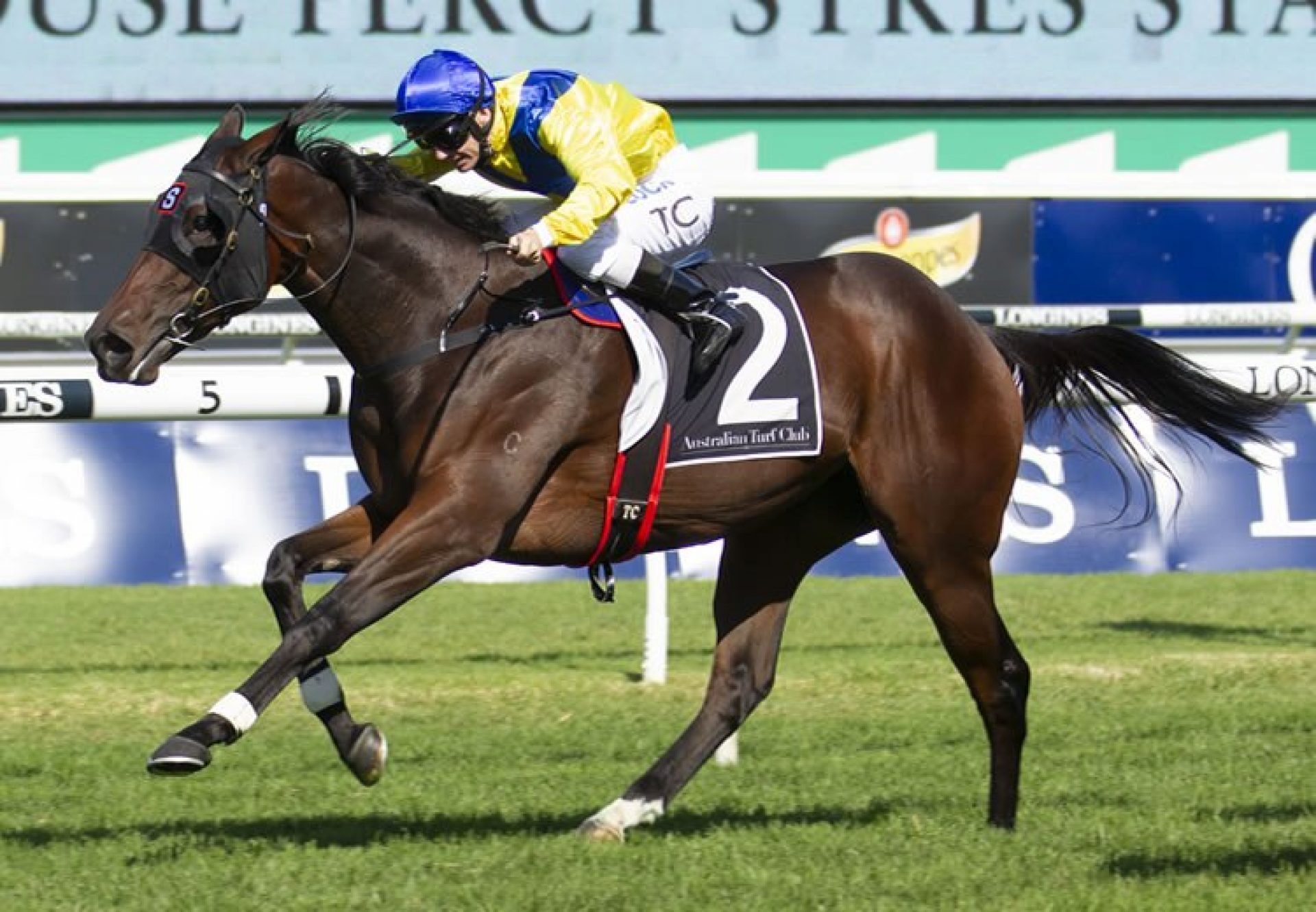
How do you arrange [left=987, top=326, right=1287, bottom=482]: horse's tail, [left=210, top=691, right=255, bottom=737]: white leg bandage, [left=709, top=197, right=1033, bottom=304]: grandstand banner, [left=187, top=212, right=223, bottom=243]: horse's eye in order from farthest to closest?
[left=709, top=197, right=1033, bottom=304]: grandstand banner, [left=987, top=326, right=1287, bottom=482]: horse's tail, [left=187, top=212, right=223, bottom=243]: horse's eye, [left=210, top=691, right=255, bottom=737]: white leg bandage

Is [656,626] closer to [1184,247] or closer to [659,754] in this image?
[659,754]

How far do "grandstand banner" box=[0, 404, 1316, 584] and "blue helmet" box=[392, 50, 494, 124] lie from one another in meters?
4.42

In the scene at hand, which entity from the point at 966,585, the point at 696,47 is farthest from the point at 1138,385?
the point at 696,47

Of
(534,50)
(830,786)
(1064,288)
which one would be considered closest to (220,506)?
(830,786)

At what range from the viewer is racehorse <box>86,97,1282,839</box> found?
509 centimetres

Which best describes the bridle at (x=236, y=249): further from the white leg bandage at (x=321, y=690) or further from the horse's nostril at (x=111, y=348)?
the white leg bandage at (x=321, y=690)

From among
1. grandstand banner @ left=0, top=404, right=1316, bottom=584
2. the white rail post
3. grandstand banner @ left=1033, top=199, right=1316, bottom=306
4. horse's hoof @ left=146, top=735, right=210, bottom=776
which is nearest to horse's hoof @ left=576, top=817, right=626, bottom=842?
horse's hoof @ left=146, top=735, right=210, bottom=776

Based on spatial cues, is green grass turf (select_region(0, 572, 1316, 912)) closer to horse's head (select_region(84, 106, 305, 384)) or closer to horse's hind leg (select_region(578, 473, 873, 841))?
horse's hind leg (select_region(578, 473, 873, 841))

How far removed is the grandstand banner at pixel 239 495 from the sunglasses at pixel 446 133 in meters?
4.33

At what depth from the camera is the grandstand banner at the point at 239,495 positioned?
9.38 meters

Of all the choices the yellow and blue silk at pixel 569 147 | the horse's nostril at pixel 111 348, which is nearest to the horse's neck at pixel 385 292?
the yellow and blue silk at pixel 569 147

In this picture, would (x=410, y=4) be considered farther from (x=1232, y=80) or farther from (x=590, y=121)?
(x=590, y=121)

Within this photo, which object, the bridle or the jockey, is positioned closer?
the bridle

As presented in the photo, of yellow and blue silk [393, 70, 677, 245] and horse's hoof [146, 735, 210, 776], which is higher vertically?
yellow and blue silk [393, 70, 677, 245]
